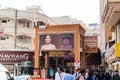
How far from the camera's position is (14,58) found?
48969mm

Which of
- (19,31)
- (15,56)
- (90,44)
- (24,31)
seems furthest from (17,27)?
(90,44)

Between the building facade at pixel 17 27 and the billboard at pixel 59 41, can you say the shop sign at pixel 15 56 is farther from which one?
the building facade at pixel 17 27

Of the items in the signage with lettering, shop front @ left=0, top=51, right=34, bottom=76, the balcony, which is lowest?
shop front @ left=0, top=51, right=34, bottom=76

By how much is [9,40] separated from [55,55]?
23.2 metres

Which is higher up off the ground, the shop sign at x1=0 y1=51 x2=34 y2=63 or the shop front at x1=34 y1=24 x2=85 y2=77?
the shop front at x1=34 y1=24 x2=85 y2=77

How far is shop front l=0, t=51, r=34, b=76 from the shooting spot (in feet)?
160

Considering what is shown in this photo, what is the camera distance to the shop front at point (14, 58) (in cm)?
4862

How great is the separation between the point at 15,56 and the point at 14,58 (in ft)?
1.08

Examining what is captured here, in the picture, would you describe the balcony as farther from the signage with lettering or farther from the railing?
the signage with lettering

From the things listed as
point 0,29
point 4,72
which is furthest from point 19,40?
point 4,72

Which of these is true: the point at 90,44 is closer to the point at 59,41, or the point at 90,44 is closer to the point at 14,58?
the point at 59,41

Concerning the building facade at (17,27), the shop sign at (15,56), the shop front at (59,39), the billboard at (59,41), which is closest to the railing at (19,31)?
the building facade at (17,27)

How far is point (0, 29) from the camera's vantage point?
63312 mm

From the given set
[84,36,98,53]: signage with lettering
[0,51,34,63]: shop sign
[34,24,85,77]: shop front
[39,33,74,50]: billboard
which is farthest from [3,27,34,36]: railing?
[39,33,74,50]: billboard
